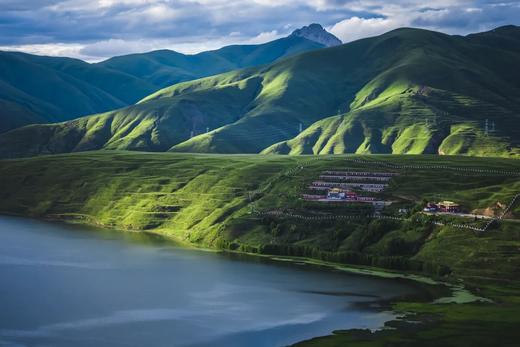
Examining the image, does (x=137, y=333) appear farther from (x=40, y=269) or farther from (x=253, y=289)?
(x=40, y=269)

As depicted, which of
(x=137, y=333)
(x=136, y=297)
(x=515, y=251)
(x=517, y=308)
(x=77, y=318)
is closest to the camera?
(x=137, y=333)

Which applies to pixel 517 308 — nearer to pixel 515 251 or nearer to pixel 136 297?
pixel 515 251

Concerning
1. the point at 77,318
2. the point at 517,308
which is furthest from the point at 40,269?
the point at 517,308

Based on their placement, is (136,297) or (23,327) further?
(136,297)

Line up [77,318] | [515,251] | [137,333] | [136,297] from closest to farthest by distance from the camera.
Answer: [137,333] < [77,318] < [136,297] < [515,251]

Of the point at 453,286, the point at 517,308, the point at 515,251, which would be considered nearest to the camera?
the point at 517,308


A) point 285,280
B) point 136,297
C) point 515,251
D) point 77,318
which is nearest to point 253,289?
point 285,280
